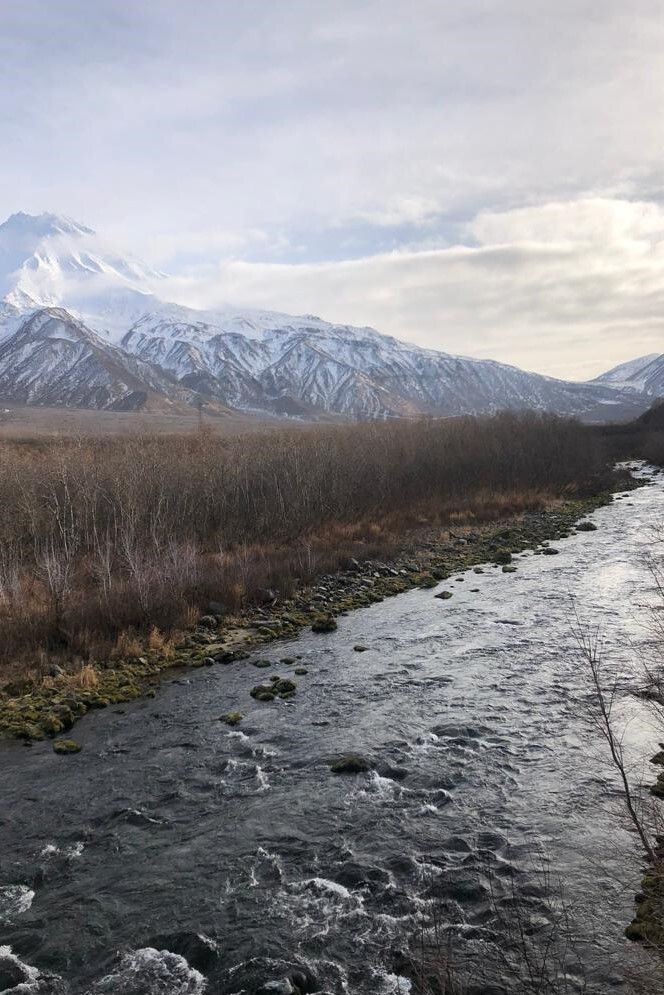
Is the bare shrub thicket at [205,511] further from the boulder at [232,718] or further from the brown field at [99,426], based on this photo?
the brown field at [99,426]

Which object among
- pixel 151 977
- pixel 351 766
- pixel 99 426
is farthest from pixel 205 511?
pixel 99 426

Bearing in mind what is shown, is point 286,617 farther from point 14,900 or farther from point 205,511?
point 14,900

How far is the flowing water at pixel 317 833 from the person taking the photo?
670 cm

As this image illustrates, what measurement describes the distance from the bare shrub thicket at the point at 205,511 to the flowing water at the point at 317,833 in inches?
174

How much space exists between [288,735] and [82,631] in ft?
24.1

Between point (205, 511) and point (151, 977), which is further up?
point (205, 511)

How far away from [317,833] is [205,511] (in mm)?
21863

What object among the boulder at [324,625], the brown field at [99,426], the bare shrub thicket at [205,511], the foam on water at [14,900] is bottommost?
the boulder at [324,625]

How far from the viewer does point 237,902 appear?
751 cm

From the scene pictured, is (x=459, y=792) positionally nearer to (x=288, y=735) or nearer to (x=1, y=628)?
(x=288, y=735)

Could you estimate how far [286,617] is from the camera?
1934 cm

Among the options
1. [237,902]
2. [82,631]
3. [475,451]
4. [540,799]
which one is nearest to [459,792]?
[540,799]

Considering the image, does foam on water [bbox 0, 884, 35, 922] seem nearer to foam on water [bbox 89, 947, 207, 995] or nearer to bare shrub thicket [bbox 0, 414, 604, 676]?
foam on water [bbox 89, 947, 207, 995]

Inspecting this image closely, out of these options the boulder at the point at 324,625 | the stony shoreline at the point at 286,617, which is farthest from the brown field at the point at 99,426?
the boulder at the point at 324,625
